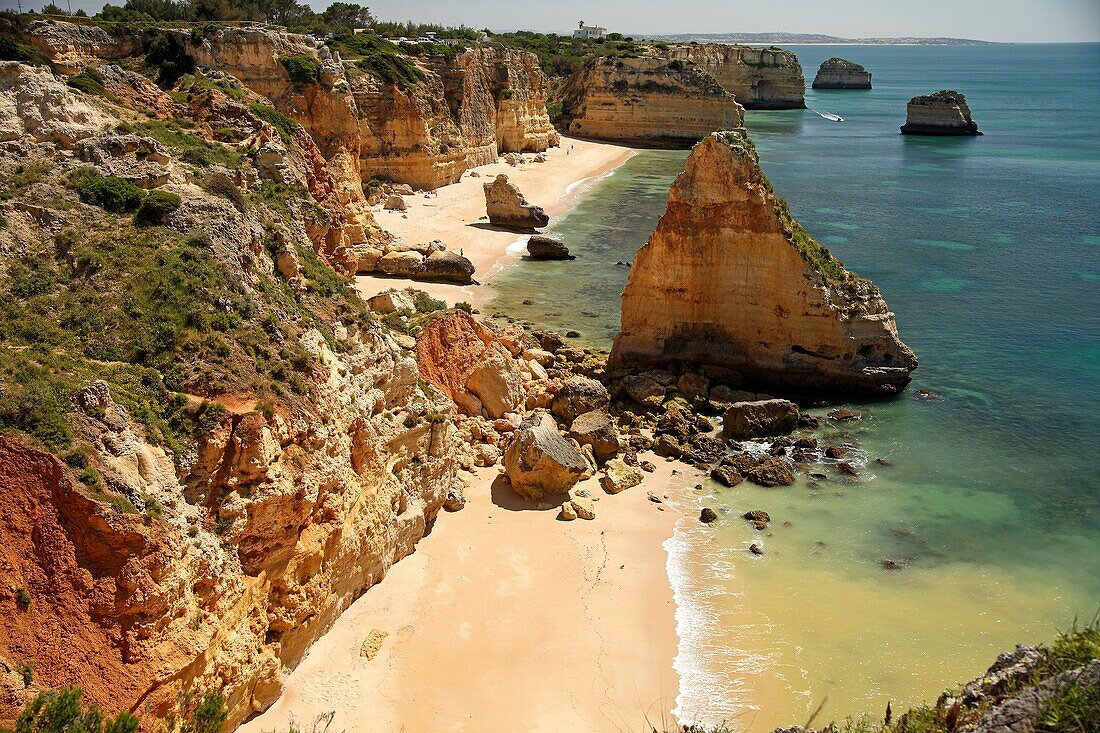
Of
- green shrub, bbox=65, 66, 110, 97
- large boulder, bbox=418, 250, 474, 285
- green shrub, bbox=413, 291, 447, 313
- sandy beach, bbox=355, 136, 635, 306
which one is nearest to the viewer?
green shrub, bbox=65, 66, 110, 97

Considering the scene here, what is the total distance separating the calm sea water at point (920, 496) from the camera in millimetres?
17484

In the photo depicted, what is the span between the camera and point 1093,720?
768cm

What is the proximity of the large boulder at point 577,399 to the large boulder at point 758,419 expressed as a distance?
404cm

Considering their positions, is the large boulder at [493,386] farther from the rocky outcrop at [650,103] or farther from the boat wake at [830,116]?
the boat wake at [830,116]

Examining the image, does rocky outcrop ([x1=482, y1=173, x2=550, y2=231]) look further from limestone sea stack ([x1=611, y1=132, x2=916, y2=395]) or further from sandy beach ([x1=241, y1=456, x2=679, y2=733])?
sandy beach ([x1=241, y1=456, x2=679, y2=733])

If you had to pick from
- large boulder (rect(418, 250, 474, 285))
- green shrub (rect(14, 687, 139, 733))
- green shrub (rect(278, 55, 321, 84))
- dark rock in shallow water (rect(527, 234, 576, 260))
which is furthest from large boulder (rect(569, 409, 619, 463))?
green shrub (rect(278, 55, 321, 84))

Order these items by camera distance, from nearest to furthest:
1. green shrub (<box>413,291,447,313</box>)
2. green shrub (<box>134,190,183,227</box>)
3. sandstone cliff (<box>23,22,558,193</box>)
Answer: green shrub (<box>134,190,183,227</box>)
green shrub (<box>413,291,447,313</box>)
sandstone cliff (<box>23,22,558,193</box>)

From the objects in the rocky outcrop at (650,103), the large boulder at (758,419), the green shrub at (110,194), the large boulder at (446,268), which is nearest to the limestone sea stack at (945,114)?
the rocky outcrop at (650,103)

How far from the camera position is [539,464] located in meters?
21.8

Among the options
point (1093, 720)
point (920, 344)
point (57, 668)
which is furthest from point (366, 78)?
point (1093, 720)

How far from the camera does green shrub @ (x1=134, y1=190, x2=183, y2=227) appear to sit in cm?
1714

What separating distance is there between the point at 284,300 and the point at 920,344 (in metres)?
28.3

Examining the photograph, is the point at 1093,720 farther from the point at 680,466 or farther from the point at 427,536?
the point at 680,466

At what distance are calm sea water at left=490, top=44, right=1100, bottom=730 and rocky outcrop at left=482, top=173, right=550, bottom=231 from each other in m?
3.21
